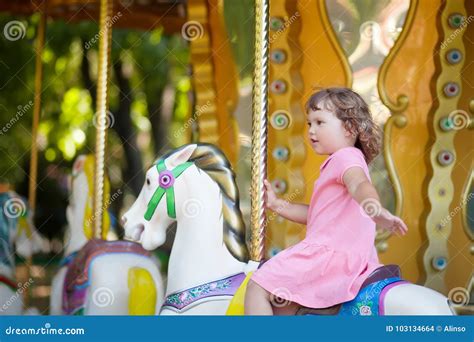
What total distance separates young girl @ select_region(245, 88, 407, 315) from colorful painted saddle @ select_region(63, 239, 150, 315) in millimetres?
1255

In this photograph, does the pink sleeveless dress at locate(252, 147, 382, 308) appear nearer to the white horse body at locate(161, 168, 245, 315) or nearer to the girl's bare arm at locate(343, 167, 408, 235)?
the girl's bare arm at locate(343, 167, 408, 235)

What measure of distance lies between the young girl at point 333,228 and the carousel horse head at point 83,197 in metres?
1.81

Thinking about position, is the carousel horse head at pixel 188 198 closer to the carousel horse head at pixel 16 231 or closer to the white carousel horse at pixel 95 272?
the white carousel horse at pixel 95 272

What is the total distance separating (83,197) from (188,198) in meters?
1.58

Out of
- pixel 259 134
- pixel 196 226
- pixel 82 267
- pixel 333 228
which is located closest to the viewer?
pixel 333 228

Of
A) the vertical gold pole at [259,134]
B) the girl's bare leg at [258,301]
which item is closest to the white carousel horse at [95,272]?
the vertical gold pole at [259,134]

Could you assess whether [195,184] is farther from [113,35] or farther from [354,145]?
[113,35]

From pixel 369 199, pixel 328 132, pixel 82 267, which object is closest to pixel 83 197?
pixel 82 267

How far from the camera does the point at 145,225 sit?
4168 mm

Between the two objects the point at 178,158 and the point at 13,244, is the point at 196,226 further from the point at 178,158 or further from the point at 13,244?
the point at 13,244

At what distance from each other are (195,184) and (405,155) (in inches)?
61.7

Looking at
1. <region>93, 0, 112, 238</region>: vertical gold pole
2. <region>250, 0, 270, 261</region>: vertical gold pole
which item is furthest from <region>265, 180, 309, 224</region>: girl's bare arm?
<region>93, 0, 112, 238</region>: vertical gold pole

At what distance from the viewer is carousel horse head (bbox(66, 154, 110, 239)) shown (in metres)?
5.52

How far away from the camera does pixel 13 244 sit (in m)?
5.59
